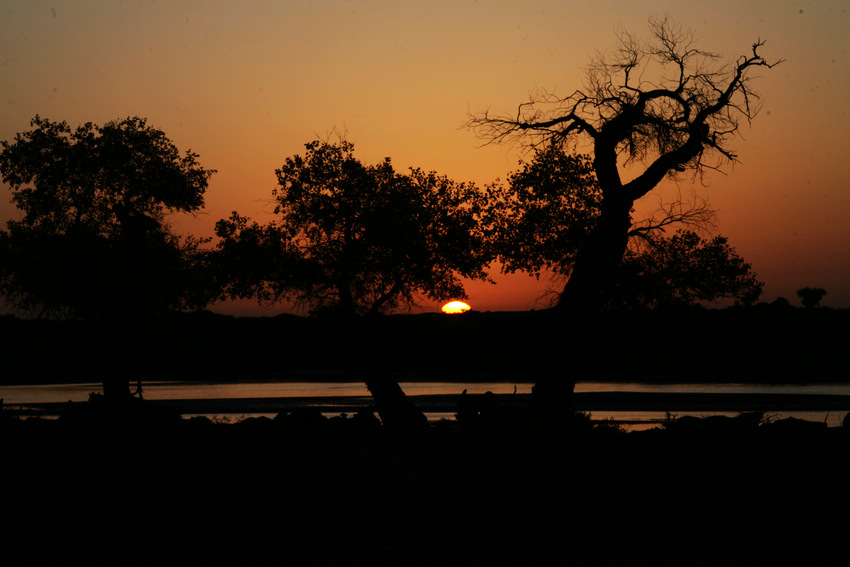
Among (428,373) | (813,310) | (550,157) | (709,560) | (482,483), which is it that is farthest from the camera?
(813,310)

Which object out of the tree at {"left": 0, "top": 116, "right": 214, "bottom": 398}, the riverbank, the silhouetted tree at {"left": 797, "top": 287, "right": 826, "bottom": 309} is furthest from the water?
the silhouetted tree at {"left": 797, "top": 287, "right": 826, "bottom": 309}

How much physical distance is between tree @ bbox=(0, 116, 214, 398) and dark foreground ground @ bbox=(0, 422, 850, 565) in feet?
46.4

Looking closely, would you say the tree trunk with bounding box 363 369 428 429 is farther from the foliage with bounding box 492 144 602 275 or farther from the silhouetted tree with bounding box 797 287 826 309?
the silhouetted tree with bounding box 797 287 826 309

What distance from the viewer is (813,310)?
11688cm

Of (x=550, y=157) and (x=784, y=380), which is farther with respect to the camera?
(x=784, y=380)

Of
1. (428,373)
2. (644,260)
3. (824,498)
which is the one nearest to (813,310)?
(428,373)

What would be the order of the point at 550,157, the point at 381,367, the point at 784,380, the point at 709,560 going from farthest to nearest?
the point at 784,380
the point at 381,367
the point at 550,157
the point at 709,560

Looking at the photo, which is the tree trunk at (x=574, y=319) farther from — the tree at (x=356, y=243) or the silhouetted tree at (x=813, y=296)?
the silhouetted tree at (x=813, y=296)

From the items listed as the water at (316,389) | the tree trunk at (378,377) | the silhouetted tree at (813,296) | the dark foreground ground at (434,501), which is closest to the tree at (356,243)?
the tree trunk at (378,377)

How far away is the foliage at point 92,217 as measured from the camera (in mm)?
33906

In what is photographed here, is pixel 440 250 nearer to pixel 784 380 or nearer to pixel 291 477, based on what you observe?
pixel 291 477

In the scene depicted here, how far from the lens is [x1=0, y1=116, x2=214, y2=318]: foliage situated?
33.9 metres

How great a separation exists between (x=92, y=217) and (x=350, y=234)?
40.7 ft

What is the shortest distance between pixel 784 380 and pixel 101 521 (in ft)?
238
